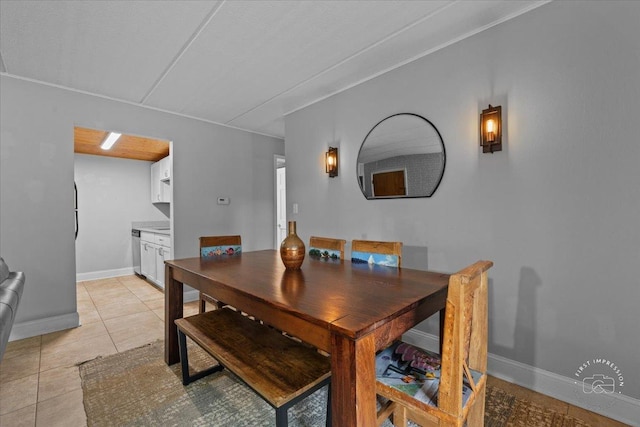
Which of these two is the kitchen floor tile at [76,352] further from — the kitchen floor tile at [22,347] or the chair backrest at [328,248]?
the chair backrest at [328,248]

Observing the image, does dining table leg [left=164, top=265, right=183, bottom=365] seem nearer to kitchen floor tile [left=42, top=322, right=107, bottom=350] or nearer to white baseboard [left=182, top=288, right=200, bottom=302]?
→ kitchen floor tile [left=42, top=322, right=107, bottom=350]

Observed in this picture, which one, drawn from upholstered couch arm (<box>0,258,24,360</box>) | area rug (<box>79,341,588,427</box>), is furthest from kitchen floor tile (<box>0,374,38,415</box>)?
upholstered couch arm (<box>0,258,24,360</box>)

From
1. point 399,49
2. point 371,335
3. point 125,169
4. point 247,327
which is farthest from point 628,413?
point 125,169

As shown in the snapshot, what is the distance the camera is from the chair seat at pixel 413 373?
1128mm

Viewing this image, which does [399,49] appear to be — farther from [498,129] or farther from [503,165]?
[503,165]

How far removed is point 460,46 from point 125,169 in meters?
5.75

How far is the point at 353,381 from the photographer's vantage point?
95 centimetres

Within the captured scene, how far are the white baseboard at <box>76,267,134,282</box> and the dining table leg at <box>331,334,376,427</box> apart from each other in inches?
227

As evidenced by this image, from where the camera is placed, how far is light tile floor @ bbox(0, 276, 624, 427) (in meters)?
1.67

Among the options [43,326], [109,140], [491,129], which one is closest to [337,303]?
[491,129]

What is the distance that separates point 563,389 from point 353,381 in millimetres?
1695

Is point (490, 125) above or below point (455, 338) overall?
above

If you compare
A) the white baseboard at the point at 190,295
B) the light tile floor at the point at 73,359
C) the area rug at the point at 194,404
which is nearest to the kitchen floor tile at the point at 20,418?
the light tile floor at the point at 73,359

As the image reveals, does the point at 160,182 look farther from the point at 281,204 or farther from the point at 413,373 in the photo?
the point at 413,373
